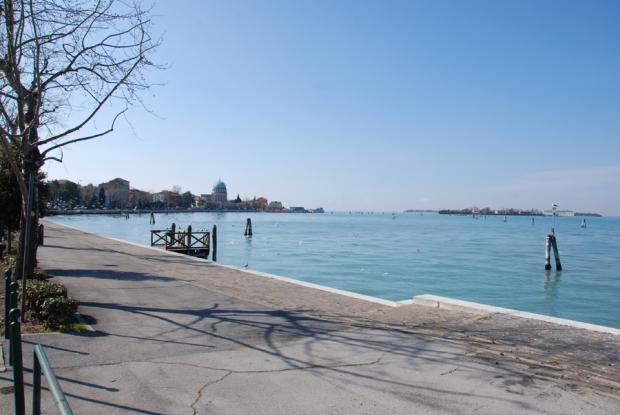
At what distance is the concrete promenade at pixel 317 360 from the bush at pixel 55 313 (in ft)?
1.50

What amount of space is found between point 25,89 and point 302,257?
32.0m

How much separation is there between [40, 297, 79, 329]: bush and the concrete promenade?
46 centimetres

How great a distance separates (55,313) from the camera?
8141mm

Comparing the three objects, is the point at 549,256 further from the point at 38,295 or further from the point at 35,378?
the point at 35,378

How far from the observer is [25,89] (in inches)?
448

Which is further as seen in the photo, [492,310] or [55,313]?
[492,310]

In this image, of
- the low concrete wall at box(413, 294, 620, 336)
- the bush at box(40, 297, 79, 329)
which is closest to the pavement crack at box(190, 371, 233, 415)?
the bush at box(40, 297, 79, 329)

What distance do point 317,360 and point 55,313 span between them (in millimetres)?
4522

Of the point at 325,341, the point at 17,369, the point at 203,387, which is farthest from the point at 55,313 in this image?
the point at 17,369

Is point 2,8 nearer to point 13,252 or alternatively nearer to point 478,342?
point 478,342

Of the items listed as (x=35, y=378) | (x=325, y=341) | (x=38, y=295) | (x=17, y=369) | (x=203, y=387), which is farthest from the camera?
(x=38, y=295)

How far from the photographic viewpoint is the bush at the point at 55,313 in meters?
8.11

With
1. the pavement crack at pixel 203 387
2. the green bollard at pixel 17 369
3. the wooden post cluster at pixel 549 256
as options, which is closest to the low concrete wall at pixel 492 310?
the pavement crack at pixel 203 387

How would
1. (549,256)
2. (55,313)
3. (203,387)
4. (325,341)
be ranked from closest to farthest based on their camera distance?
(203,387)
(325,341)
(55,313)
(549,256)
